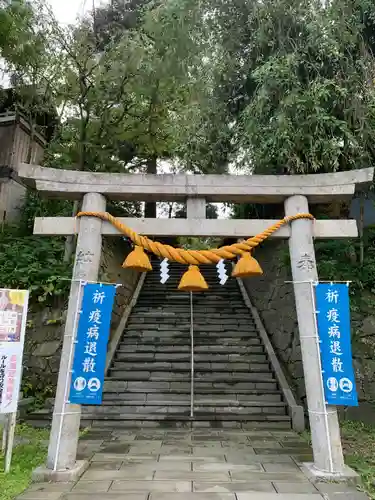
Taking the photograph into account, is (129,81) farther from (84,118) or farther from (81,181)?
(81,181)

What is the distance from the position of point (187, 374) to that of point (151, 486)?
12.9ft

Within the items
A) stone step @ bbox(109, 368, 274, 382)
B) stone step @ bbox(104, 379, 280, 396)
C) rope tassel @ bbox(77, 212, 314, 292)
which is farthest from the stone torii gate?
stone step @ bbox(109, 368, 274, 382)

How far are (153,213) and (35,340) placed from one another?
30.8 ft

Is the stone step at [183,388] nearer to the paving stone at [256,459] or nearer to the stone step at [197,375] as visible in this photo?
the stone step at [197,375]

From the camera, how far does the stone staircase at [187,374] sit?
22.0 ft

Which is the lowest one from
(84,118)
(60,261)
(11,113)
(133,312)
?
(133,312)

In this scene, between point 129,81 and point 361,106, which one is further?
point 129,81

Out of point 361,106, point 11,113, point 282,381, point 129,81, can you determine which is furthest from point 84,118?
point 282,381

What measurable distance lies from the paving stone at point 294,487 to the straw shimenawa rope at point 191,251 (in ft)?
8.30

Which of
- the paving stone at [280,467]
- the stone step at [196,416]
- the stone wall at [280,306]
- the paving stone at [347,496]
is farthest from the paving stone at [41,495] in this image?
the stone wall at [280,306]

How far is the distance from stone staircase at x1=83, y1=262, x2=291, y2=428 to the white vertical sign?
2305 mm

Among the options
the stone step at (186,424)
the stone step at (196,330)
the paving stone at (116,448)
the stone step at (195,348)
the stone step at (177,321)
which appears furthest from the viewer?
the stone step at (177,321)

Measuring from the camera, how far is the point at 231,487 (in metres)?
4.00

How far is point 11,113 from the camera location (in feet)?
40.8
